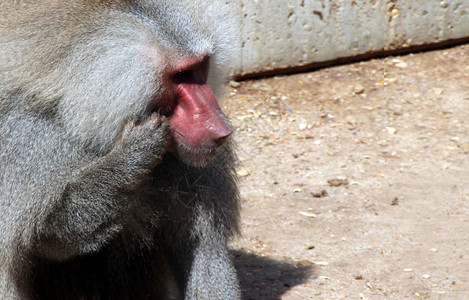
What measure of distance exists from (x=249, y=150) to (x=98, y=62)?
2.40m

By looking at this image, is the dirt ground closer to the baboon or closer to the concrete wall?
the concrete wall

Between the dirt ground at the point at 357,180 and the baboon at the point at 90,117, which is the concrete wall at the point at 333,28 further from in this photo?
the baboon at the point at 90,117

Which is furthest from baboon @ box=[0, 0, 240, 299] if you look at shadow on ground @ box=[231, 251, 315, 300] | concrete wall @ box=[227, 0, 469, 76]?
concrete wall @ box=[227, 0, 469, 76]

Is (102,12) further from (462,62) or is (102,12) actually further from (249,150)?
(462,62)

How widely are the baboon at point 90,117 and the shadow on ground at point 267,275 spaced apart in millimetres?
921

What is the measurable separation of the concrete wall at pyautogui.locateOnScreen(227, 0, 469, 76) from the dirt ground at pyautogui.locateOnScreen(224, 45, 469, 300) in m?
0.14

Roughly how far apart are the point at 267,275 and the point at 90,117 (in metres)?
1.46

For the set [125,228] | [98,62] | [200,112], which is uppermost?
[98,62]

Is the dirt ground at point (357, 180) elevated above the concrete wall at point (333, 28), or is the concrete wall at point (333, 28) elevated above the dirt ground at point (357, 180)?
the concrete wall at point (333, 28)

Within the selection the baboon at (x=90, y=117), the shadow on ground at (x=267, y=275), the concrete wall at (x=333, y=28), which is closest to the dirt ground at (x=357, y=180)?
the shadow on ground at (x=267, y=275)

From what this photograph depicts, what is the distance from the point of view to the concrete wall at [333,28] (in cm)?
508

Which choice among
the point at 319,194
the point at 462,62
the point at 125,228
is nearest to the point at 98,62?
the point at 125,228

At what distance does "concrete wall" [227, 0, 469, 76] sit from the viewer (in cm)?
508

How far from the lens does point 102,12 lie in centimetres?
235
